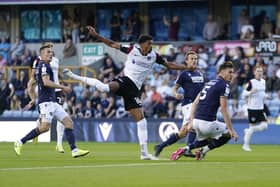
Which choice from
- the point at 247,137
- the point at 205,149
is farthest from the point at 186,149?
the point at 247,137

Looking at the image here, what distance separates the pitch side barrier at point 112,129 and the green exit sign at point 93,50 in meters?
5.82

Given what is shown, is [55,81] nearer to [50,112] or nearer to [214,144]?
[50,112]

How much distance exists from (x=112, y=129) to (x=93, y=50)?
6664mm

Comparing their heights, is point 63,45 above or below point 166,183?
above

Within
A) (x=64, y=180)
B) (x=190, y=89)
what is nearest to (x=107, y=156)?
(x=190, y=89)

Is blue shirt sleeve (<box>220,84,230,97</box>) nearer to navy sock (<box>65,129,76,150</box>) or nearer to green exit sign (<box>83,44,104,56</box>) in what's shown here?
navy sock (<box>65,129,76,150</box>)

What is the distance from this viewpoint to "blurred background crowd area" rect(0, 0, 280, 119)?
34375 millimetres

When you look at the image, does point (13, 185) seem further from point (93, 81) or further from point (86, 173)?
point (93, 81)

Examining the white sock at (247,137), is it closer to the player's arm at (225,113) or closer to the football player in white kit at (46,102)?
the football player in white kit at (46,102)

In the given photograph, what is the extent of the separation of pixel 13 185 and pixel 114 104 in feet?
71.7

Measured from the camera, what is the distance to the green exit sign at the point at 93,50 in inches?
1500

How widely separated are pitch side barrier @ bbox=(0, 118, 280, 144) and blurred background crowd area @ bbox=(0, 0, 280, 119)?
1972 mm

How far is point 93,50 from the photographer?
126 ft

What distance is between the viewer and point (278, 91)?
3322 centimetres
